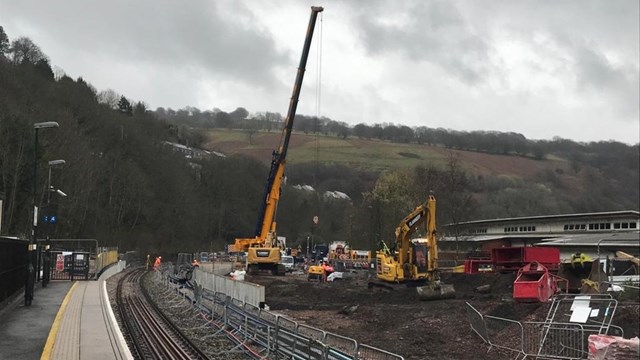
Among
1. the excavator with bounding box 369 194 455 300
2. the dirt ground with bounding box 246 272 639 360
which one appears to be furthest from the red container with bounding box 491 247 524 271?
the excavator with bounding box 369 194 455 300

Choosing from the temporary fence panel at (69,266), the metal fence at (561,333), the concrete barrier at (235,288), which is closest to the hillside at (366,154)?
the temporary fence panel at (69,266)

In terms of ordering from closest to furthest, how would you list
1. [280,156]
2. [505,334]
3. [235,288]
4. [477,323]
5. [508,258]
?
[505,334] < [477,323] < [235,288] < [508,258] < [280,156]

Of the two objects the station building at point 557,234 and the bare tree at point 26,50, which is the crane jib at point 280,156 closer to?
the station building at point 557,234

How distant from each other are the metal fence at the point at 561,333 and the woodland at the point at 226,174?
21.9 metres

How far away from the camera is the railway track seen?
1786 centimetres

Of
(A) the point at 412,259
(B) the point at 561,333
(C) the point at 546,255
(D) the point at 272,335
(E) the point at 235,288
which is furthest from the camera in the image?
(A) the point at 412,259

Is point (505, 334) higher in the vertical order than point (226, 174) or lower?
lower

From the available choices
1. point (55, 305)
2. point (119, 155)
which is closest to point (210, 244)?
point (119, 155)

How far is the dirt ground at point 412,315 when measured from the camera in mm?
16906

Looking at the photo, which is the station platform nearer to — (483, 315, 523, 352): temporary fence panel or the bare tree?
(483, 315, 523, 352): temporary fence panel

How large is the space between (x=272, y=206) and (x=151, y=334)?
29561 mm

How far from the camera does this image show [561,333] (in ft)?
44.9

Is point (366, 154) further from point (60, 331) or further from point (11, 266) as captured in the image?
point (60, 331)

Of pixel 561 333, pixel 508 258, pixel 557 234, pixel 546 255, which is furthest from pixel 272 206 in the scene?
pixel 557 234
